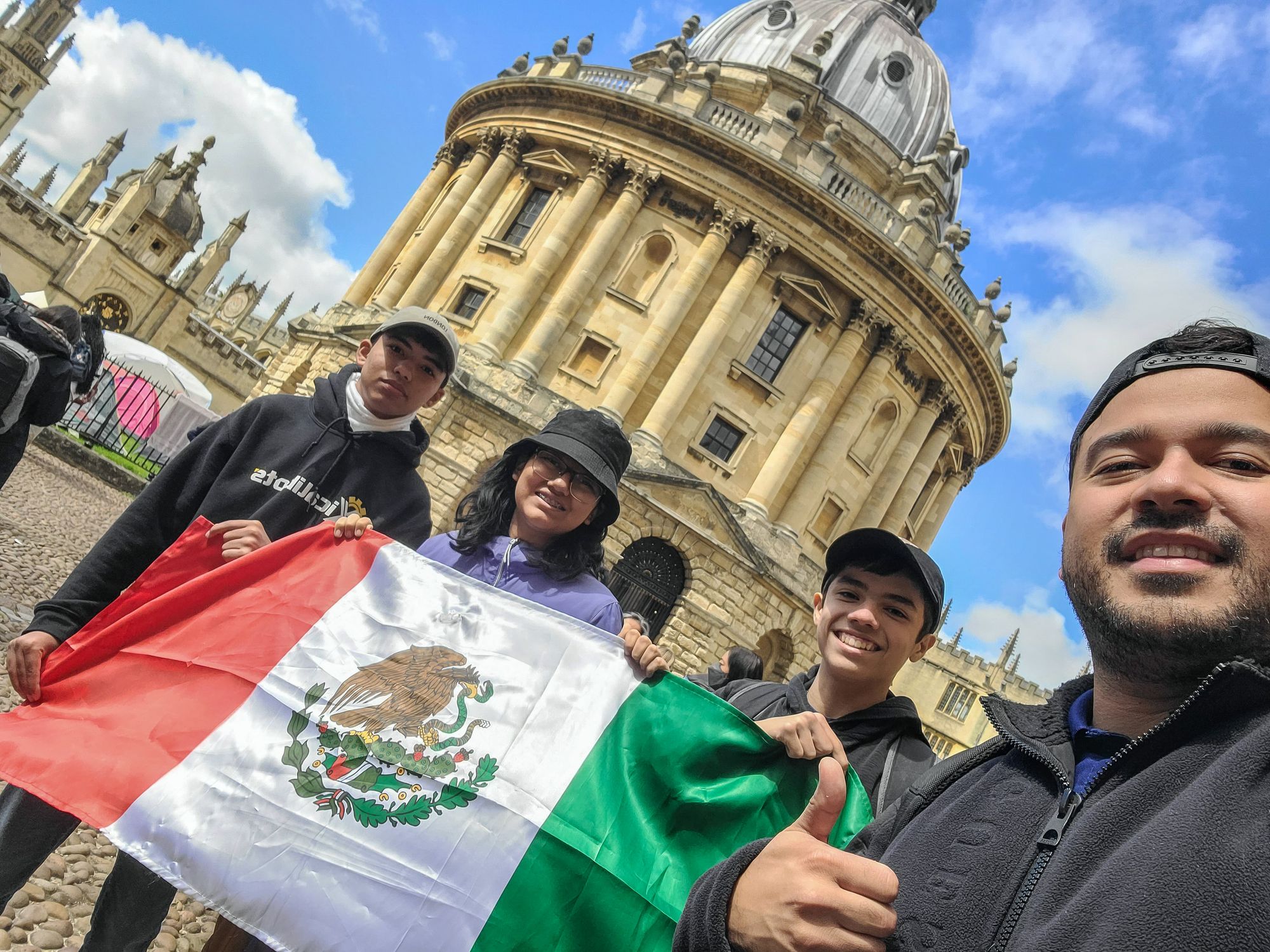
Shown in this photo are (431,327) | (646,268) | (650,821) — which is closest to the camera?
(650,821)

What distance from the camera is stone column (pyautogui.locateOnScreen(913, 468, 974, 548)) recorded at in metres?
30.2

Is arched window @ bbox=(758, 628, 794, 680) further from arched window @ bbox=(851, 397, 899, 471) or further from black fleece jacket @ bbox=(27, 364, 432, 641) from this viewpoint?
black fleece jacket @ bbox=(27, 364, 432, 641)

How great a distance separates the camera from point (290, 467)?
382 centimetres

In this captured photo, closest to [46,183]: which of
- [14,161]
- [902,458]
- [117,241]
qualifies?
[14,161]

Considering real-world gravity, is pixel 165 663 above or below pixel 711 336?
below

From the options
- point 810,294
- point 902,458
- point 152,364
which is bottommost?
point 152,364

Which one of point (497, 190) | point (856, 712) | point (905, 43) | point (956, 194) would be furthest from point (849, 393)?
point (856, 712)

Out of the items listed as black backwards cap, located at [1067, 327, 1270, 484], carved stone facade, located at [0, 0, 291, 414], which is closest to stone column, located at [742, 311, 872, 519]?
black backwards cap, located at [1067, 327, 1270, 484]

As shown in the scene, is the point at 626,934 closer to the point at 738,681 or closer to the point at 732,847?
the point at 732,847

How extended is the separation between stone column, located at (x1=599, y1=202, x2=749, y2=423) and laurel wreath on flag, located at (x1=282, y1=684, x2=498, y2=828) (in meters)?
18.1

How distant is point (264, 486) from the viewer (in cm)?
376

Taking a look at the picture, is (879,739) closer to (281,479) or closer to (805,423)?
(281,479)

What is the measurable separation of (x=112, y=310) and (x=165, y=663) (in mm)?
48266

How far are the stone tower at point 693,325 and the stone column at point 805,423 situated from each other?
64 mm
